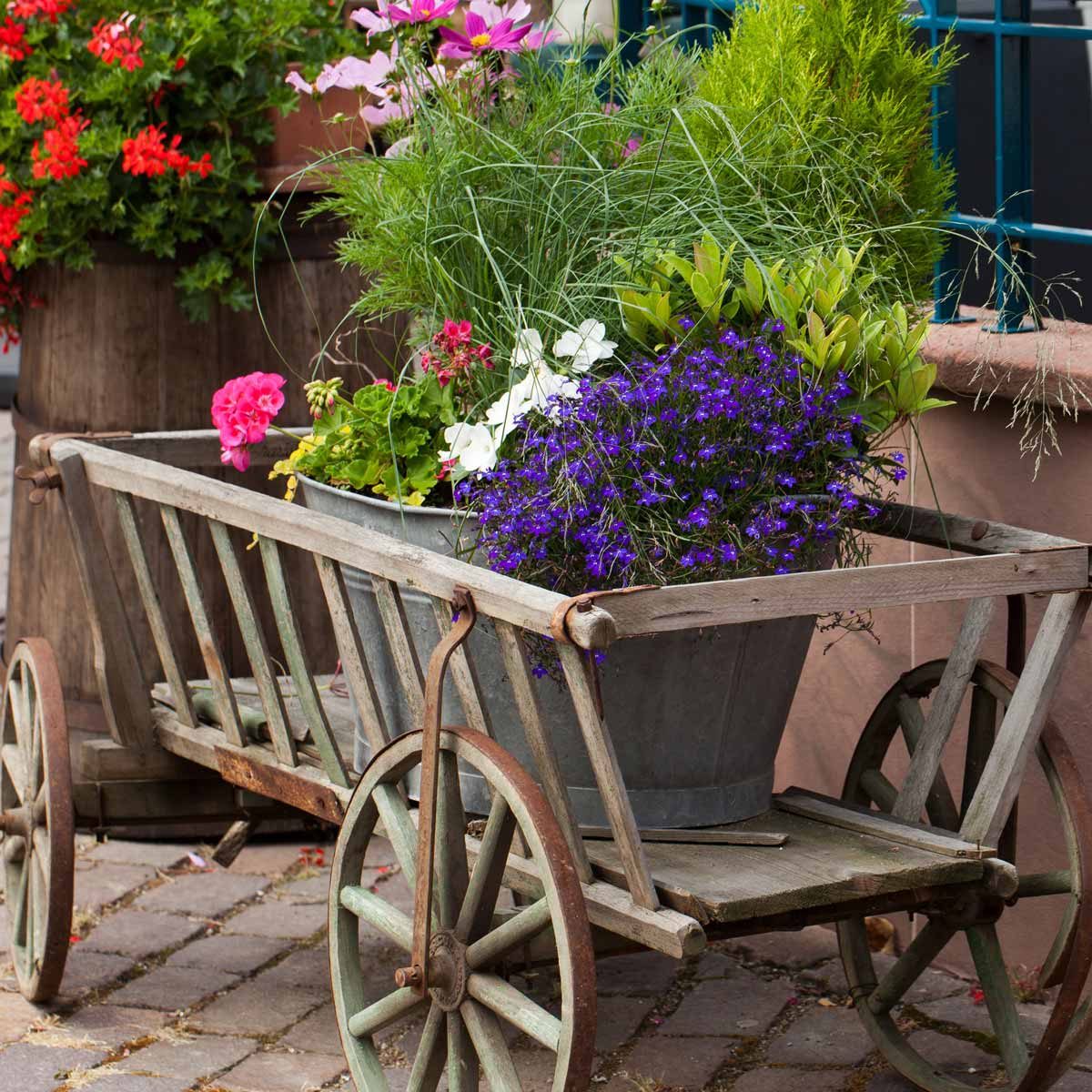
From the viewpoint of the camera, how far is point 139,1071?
3.00 metres

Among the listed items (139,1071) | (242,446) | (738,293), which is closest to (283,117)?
(242,446)

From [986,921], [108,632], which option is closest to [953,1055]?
[986,921]

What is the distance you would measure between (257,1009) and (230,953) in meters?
0.29

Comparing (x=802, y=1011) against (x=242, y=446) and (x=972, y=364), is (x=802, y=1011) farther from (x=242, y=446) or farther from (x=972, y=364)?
(x=242, y=446)

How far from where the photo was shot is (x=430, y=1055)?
7.85ft

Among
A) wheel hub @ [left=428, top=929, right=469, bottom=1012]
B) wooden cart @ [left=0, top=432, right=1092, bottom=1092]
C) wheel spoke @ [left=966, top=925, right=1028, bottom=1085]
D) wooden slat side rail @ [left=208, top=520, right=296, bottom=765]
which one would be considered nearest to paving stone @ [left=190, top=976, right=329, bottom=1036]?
wooden cart @ [left=0, top=432, right=1092, bottom=1092]

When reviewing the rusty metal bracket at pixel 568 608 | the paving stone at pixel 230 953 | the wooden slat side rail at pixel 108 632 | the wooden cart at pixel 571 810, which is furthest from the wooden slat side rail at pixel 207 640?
the rusty metal bracket at pixel 568 608

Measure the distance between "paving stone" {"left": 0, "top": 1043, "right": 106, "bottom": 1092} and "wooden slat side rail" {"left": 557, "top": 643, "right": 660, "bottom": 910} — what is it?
1.27 m

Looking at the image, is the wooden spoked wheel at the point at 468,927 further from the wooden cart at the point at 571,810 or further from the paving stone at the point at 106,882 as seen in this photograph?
the paving stone at the point at 106,882

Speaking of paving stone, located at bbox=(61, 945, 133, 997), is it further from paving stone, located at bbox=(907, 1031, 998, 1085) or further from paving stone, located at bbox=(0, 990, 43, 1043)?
paving stone, located at bbox=(907, 1031, 998, 1085)

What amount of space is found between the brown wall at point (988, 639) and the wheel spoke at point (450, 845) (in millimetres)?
1159

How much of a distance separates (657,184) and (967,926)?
1132 millimetres

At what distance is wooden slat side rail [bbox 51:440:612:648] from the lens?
2111 mm

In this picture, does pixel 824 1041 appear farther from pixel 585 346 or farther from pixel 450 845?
pixel 585 346
